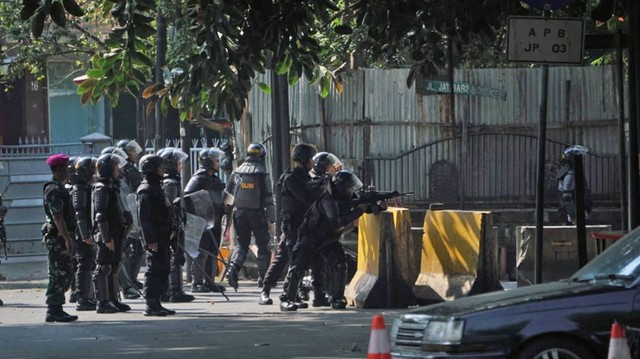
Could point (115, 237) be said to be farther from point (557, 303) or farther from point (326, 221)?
point (557, 303)

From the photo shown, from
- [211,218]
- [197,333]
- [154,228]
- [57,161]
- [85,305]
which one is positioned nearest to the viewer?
[197,333]

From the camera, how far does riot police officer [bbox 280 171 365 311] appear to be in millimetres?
15039

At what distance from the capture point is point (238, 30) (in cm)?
1379

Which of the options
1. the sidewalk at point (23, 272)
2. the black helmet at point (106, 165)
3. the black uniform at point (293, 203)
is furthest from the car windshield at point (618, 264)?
the sidewalk at point (23, 272)

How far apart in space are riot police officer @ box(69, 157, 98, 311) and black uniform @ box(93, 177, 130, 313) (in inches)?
8.3

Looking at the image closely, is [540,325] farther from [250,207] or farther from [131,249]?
[250,207]

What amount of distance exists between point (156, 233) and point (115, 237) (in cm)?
62

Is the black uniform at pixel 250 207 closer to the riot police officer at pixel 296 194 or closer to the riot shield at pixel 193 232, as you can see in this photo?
the riot shield at pixel 193 232

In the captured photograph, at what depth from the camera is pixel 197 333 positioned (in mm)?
13016

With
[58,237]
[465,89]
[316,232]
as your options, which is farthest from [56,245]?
[465,89]

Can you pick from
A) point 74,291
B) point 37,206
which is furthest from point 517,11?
point 37,206

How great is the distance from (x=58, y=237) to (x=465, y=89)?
971cm

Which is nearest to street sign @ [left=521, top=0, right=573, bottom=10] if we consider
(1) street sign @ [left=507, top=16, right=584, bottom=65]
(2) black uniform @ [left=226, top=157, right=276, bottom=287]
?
(1) street sign @ [left=507, top=16, right=584, bottom=65]

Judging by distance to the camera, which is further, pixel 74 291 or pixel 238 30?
pixel 74 291
